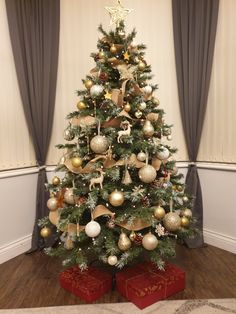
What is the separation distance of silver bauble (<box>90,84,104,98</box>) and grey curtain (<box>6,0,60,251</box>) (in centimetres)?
105

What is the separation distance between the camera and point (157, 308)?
78.7 inches

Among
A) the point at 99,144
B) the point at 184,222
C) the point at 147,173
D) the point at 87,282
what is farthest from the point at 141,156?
the point at 87,282

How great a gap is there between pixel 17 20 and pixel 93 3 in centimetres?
82

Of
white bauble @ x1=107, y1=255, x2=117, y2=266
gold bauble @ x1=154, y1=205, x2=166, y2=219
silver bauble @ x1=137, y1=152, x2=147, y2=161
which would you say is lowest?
white bauble @ x1=107, y1=255, x2=117, y2=266

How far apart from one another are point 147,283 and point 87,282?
0.45 metres

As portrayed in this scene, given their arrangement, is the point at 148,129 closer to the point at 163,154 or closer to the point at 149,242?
the point at 163,154

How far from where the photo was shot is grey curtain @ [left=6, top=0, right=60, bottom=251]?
9.52 ft

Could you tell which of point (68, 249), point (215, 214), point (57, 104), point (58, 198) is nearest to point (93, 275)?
point (68, 249)

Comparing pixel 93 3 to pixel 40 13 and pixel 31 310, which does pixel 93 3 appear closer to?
pixel 40 13

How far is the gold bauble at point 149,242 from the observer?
1969 mm

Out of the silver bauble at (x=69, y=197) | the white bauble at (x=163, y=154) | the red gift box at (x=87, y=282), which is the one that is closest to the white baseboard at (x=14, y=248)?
the red gift box at (x=87, y=282)

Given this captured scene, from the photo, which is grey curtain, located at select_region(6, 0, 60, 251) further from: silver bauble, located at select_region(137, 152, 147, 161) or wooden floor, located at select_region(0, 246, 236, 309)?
silver bauble, located at select_region(137, 152, 147, 161)

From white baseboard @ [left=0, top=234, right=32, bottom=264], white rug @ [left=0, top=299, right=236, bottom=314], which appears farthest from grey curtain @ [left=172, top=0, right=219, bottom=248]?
white baseboard @ [left=0, top=234, right=32, bottom=264]

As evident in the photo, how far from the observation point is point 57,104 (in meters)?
3.17
